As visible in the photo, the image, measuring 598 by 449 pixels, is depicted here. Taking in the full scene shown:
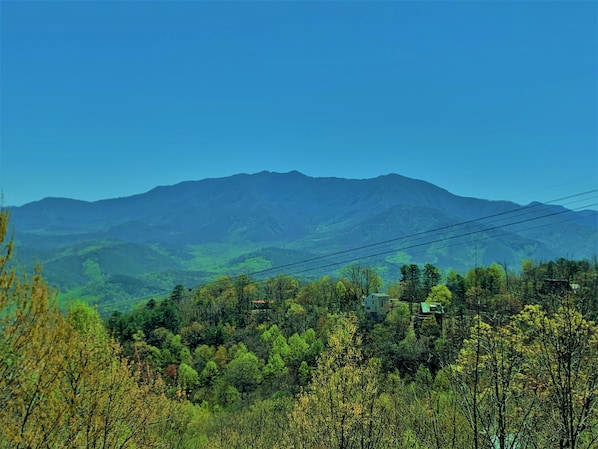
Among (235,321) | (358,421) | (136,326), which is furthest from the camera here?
(235,321)

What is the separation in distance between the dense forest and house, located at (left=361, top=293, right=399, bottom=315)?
0.94 feet

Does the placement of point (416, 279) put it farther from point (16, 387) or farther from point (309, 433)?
point (16, 387)

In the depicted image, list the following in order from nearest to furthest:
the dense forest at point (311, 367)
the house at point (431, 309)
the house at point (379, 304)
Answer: the dense forest at point (311, 367) < the house at point (431, 309) < the house at point (379, 304)

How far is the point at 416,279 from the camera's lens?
2938 inches

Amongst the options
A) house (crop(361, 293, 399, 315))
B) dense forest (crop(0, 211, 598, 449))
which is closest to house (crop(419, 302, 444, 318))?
dense forest (crop(0, 211, 598, 449))

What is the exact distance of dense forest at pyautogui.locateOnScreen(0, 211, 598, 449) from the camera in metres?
7.20

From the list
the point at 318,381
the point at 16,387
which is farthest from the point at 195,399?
the point at 16,387

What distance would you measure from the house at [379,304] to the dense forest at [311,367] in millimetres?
288

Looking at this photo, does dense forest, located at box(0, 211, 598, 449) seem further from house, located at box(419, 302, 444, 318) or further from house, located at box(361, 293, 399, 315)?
house, located at box(419, 302, 444, 318)

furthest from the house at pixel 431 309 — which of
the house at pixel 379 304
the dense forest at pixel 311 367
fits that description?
the house at pixel 379 304

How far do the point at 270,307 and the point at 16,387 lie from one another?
2713 inches

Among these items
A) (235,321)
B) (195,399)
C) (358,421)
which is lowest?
(195,399)

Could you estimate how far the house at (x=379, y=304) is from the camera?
6143 cm

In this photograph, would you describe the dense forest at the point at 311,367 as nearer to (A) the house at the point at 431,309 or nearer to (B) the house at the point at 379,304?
(B) the house at the point at 379,304
